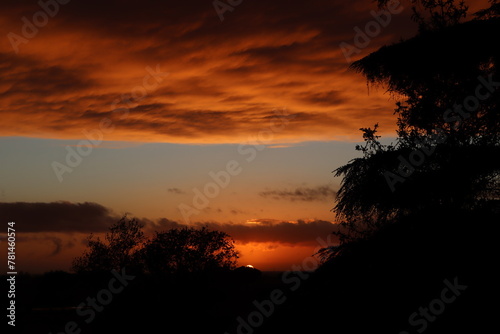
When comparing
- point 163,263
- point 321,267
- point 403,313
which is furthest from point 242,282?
point 403,313

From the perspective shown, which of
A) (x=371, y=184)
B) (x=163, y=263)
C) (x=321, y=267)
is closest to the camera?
(x=321, y=267)

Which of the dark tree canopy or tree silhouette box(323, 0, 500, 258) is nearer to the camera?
tree silhouette box(323, 0, 500, 258)

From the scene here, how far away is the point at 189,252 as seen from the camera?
34.8m

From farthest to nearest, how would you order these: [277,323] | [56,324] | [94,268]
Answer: [94,268]
[56,324]
[277,323]

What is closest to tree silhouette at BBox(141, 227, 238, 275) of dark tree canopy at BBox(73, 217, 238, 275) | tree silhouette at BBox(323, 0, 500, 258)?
dark tree canopy at BBox(73, 217, 238, 275)

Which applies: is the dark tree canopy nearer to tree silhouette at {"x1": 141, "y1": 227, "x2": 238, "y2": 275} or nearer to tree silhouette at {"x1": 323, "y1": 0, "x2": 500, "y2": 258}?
tree silhouette at {"x1": 141, "y1": 227, "x2": 238, "y2": 275}

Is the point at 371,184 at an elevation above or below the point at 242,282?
above

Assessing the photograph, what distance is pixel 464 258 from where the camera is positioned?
10.4m

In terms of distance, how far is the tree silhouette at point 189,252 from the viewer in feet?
113

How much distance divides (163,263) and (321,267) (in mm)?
23681

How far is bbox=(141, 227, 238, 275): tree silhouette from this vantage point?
3434cm

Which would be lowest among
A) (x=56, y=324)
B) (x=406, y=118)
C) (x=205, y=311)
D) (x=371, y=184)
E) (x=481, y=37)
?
(x=205, y=311)

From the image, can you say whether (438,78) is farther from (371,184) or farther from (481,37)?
(371,184)

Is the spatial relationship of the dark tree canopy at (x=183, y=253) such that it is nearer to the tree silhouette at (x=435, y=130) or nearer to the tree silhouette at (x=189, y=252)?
the tree silhouette at (x=189, y=252)
